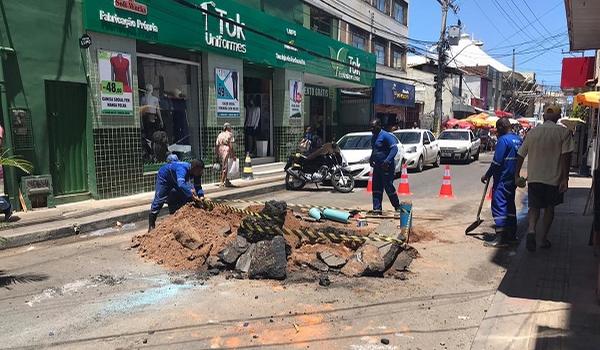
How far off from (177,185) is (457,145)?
18.2 meters

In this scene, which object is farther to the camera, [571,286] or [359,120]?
[359,120]

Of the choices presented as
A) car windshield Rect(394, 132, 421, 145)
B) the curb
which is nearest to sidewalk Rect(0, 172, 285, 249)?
the curb

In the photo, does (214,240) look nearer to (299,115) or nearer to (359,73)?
(299,115)

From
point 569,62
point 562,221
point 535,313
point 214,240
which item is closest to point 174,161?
point 214,240

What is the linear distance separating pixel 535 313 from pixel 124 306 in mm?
3952

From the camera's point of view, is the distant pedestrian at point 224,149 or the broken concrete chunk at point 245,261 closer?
the broken concrete chunk at point 245,261

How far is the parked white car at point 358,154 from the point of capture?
568 inches

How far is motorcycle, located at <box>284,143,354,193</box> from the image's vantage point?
44.2ft

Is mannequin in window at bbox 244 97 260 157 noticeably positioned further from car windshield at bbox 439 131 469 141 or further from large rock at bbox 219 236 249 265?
large rock at bbox 219 236 249 265

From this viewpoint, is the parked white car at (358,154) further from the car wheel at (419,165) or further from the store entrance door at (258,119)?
the store entrance door at (258,119)

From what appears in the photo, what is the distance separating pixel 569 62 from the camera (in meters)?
18.9

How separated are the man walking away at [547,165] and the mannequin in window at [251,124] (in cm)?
1198

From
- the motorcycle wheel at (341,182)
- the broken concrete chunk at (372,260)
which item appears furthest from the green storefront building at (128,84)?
the broken concrete chunk at (372,260)

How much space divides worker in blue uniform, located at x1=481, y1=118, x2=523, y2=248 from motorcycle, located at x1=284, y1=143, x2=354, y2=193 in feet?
21.3
